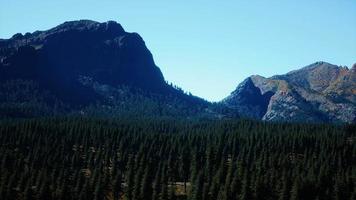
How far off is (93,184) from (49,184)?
1193 cm

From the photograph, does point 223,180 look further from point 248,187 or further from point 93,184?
point 93,184

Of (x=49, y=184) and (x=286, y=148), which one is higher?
(x=286, y=148)

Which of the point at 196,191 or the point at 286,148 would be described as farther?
the point at 286,148

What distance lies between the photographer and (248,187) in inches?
4823

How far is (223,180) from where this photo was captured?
138 m

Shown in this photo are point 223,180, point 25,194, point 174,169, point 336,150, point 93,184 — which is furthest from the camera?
point 336,150

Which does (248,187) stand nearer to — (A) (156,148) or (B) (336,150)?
(A) (156,148)

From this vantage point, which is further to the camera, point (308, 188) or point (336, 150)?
point (336, 150)

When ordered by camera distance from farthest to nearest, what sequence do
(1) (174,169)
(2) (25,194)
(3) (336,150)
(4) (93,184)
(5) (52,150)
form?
(3) (336,150)
(5) (52,150)
(1) (174,169)
(4) (93,184)
(2) (25,194)

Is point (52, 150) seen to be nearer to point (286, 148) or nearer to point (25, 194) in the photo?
point (25, 194)

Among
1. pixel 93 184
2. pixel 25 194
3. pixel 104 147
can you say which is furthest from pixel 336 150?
pixel 25 194

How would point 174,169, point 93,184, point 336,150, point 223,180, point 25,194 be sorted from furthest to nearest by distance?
1. point 336,150
2. point 174,169
3. point 223,180
4. point 93,184
5. point 25,194

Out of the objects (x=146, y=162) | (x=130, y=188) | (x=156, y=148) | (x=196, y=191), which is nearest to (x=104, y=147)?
(x=156, y=148)

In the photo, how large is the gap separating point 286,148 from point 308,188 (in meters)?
69.0
